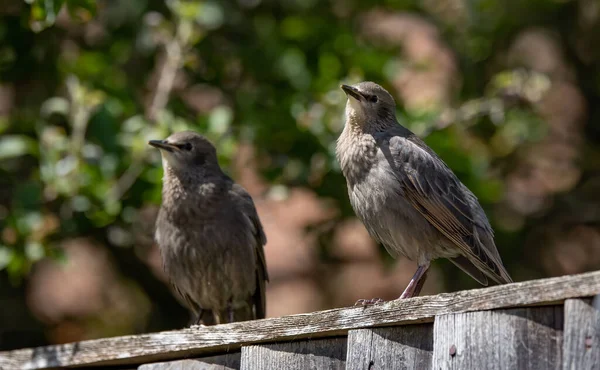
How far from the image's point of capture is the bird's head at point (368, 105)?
4.48 m

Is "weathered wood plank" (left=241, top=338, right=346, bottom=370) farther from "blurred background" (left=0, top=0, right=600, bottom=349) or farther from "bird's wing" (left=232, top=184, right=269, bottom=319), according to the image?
"blurred background" (left=0, top=0, right=600, bottom=349)

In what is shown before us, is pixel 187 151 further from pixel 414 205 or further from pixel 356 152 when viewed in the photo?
pixel 414 205

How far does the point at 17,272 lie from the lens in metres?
5.71

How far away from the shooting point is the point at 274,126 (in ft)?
19.7

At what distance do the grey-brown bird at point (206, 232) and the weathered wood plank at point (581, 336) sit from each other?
2.89 m

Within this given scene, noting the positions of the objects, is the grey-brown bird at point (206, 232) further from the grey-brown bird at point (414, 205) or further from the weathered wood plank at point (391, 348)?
the weathered wood plank at point (391, 348)

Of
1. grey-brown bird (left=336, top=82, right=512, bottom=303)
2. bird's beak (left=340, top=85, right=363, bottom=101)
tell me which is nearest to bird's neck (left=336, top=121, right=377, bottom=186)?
grey-brown bird (left=336, top=82, right=512, bottom=303)

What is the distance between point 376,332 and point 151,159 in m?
3.08

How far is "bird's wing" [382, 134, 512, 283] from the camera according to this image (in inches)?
162

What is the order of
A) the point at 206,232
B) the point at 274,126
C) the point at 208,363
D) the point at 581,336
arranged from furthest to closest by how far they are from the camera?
the point at 274,126 < the point at 206,232 < the point at 208,363 < the point at 581,336

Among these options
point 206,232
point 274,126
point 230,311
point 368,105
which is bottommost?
point 230,311

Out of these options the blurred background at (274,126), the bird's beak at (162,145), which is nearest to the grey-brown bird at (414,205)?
the bird's beak at (162,145)

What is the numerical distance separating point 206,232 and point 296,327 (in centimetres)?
197

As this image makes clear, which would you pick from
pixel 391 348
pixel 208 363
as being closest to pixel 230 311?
pixel 208 363
